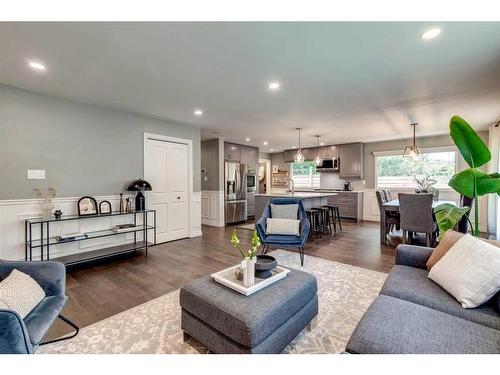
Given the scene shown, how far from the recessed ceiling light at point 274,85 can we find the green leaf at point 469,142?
1.87m

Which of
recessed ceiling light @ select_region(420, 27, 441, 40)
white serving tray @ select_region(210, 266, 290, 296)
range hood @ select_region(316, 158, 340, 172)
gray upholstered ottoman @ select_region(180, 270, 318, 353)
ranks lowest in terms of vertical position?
gray upholstered ottoman @ select_region(180, 270, 318, 353)

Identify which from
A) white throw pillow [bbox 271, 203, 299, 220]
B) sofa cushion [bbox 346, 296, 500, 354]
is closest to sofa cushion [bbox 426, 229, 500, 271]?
sofa cushion [bbox 346, 296, 500, 354]

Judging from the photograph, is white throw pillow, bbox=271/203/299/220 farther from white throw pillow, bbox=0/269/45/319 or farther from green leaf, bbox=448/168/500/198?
white throw pillow, bbox=0/269/45/319

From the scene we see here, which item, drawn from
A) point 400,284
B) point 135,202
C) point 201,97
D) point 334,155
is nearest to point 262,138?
point 334,155

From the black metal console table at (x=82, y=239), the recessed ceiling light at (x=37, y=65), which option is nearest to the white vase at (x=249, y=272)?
the black metal console table at (x=82, y=239)

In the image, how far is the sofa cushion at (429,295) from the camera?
141 cm

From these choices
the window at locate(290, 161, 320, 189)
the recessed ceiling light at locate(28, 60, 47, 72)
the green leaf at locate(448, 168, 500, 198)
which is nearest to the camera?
the green leaf at locate(448, 168, 500, 198)

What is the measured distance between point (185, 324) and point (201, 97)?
2926 mm

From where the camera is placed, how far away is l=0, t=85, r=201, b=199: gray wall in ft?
10.2

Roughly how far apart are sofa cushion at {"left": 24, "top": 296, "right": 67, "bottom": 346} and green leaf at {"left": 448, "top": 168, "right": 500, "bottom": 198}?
11.4ft

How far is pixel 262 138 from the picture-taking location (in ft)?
22.0

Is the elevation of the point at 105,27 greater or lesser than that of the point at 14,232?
greater

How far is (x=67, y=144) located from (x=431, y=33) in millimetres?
4544
